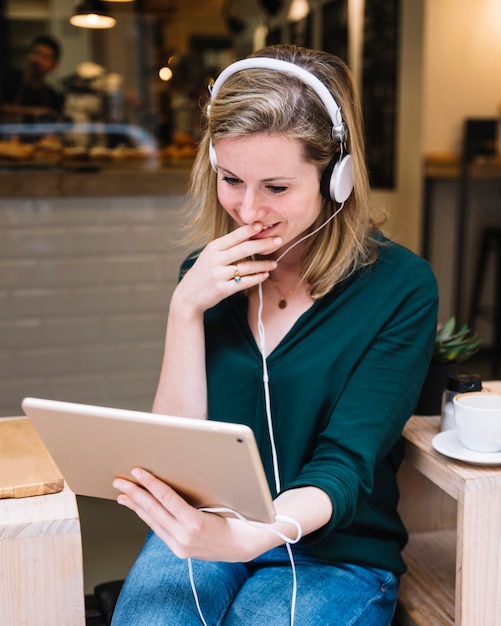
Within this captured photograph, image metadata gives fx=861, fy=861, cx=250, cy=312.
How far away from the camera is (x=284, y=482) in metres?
1.29

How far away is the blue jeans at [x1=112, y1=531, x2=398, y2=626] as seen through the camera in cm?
113

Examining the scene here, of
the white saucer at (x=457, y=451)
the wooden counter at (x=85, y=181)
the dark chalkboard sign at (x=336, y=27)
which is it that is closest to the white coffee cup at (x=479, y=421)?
the white saucer at (x=457, y=451)

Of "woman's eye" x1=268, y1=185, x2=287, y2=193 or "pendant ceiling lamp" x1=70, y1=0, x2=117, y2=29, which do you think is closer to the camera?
"woman's eye" x1=268, y1=185, x2=287, y2=193

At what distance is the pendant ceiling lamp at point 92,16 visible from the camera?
134 inches

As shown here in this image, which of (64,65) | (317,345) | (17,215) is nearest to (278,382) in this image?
(317,345)

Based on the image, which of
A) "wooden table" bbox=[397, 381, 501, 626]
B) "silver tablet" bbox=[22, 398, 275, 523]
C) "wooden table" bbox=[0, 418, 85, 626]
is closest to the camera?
"silver tablet" bbox=[22, 398, 275, 523]

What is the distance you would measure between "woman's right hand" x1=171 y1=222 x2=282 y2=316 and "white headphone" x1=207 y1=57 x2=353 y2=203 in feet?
0.35

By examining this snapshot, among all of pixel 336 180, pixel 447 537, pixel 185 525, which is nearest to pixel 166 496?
pixel 185 525

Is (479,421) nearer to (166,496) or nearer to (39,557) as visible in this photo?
(166,496)

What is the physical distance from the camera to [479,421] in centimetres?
115

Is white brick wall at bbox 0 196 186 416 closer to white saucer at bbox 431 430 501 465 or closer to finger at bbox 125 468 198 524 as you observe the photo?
white saucer at bbox 431 430 501 465

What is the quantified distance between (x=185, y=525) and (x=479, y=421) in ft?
1.44

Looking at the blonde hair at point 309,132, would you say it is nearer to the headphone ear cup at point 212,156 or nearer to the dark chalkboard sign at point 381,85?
the headphone ear cup at point 212,156

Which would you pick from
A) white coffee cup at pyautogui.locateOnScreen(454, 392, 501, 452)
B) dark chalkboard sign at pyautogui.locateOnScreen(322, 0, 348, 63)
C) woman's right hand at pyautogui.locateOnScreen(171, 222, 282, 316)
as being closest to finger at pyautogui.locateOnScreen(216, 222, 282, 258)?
woman's right hand at pyautogui.locateOnScreen(171, 222, 282, 316)
